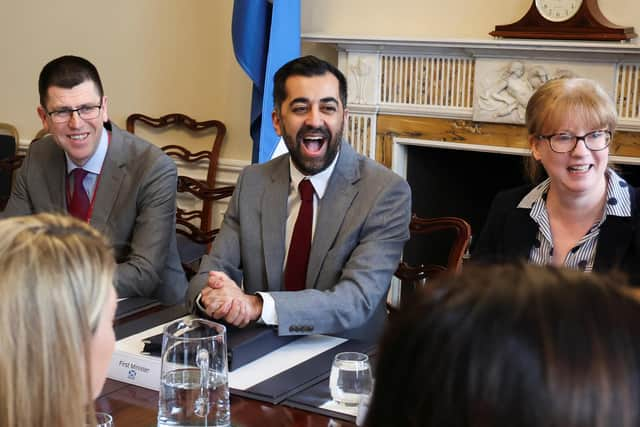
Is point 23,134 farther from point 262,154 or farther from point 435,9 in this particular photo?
point 435,9

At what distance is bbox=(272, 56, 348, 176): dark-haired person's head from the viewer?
8.42 feet

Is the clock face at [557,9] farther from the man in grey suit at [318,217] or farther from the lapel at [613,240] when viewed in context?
the lapel at [613,240]

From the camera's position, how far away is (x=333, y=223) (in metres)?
2.46

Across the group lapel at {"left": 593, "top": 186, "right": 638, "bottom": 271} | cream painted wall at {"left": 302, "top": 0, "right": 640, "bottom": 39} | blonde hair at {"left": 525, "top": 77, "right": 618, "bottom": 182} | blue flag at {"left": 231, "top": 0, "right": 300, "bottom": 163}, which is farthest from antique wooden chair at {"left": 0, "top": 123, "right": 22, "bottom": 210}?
lapel at {"left": 593, "top": 186, "right": 638, "bottom": 271}

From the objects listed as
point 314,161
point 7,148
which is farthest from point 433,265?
point 7,148

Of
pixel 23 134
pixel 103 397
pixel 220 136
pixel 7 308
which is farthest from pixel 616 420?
pixel 23 134

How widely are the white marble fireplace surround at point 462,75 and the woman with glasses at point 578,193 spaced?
4.49ft

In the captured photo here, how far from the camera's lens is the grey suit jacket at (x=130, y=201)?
Answer: 282 cm

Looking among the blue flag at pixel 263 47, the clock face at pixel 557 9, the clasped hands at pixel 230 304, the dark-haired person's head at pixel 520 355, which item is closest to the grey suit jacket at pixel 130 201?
the clasped hands at pixel 230 304

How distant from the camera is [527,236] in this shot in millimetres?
2344

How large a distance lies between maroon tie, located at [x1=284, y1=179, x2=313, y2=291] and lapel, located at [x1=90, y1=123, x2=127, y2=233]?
0.68 metres

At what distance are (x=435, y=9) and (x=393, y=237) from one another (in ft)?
5.97

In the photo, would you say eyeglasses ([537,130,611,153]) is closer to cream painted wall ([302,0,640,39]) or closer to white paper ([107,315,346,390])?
white paper ([107,315,346,390])

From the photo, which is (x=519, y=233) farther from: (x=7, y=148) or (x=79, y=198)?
(x=7, y=148)
